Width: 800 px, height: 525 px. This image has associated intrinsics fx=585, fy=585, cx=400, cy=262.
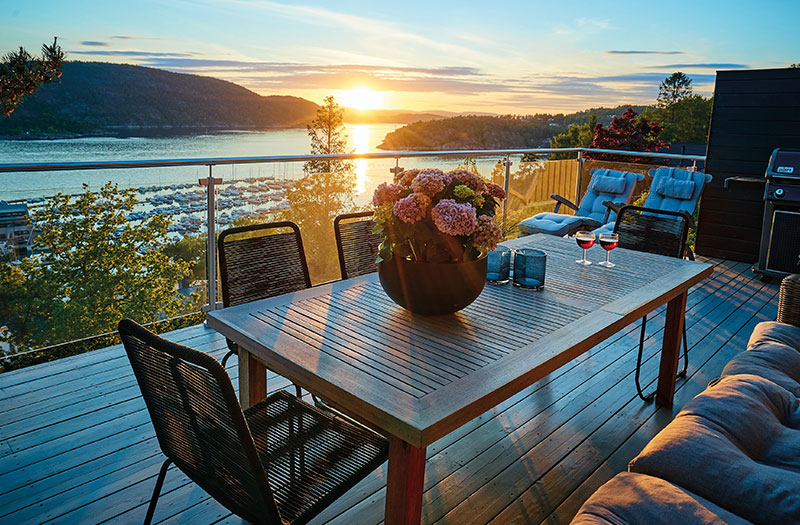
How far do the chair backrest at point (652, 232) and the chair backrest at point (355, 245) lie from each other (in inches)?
62.6

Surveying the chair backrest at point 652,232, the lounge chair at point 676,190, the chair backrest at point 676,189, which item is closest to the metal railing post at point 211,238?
the chair backrest at point 652,232

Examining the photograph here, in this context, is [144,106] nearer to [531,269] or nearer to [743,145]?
[743,145]

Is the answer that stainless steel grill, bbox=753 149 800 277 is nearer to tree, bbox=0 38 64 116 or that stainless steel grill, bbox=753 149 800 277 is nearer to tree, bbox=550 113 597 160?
tree, bbox=0 38 64 116

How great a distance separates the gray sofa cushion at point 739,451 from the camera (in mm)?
1362

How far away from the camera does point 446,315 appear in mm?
2084

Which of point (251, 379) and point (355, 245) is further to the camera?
point (355, 245)

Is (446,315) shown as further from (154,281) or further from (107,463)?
(154,281)

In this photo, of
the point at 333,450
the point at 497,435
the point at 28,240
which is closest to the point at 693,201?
the point at 497,435

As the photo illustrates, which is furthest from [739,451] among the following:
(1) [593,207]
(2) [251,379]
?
(1) [593,207]

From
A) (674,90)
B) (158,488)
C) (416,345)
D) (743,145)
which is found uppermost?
(674,90)

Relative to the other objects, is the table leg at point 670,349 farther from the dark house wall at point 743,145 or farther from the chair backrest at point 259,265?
the dark house wall at point 743,145

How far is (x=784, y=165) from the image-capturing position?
552 cm

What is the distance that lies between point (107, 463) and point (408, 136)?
1077 centimetres

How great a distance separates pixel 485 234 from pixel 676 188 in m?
4.85
